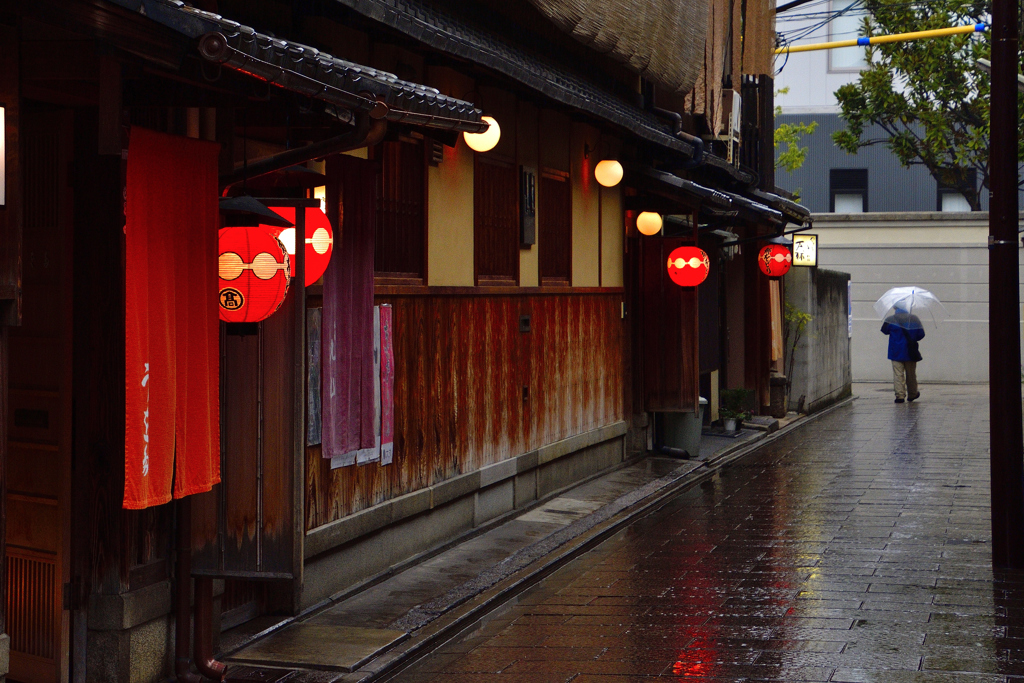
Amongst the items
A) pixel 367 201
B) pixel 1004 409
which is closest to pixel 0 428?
pixel 367 201

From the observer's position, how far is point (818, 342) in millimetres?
29172

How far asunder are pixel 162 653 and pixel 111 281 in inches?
99.3

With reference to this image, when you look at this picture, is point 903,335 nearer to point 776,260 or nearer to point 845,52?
point 776,260

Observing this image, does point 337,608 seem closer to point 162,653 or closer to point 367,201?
point 162,653

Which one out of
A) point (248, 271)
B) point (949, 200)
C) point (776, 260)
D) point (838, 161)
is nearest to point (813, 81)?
point (838, 161)

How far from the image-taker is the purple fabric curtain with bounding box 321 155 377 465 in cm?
969

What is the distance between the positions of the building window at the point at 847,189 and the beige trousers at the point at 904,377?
628 inches

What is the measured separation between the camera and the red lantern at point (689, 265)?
720 inches

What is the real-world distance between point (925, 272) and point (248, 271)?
32.8 meters

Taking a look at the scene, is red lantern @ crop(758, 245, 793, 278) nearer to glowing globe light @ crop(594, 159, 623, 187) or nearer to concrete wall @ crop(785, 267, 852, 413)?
concrete wall @ crop(785, 267, 852, 413)

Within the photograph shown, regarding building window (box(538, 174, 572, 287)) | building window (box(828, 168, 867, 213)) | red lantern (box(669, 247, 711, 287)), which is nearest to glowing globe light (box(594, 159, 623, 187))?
building window (box(538, 174, 572, 287))

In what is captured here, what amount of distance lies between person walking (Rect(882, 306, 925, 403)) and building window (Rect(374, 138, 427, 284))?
820 inches

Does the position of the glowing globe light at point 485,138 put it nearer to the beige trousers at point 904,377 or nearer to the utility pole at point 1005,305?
the utility pole at point 1005,305

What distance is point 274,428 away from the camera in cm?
865
